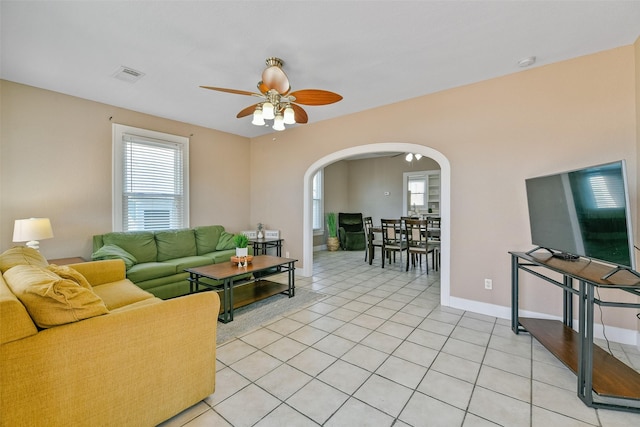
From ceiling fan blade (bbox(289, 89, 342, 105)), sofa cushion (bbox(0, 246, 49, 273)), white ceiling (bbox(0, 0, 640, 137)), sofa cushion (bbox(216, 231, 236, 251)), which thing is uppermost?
white ceiling (bbox(0, 0, 640, 137))

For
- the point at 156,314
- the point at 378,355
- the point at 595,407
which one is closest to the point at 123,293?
the point at 156,314

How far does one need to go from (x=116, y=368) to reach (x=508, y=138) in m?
4.06

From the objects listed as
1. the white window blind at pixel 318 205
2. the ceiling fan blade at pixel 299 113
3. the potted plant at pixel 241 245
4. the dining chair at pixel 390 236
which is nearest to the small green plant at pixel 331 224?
the white window blind at pixel 318 205

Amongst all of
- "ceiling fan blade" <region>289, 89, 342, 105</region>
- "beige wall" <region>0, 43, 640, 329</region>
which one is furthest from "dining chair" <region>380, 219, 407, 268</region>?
"ceiling fan blade" <region>289, 89, 342, 105</region>

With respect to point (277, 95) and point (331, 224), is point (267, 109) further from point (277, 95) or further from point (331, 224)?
point (331, 224)

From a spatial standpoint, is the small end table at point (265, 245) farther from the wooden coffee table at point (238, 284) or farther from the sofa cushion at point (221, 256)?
the wooden coffee table at point (238, 284)

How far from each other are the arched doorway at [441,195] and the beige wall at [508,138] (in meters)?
0.07

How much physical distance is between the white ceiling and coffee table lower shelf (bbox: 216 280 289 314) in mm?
2669

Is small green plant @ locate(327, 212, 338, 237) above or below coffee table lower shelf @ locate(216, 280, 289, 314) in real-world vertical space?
above

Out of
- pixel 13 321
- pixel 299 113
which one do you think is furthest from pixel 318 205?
pixel 13 321

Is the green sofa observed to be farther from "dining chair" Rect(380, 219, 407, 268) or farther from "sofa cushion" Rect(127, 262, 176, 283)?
"dining chair" Rect(380, 219, 407, 268)

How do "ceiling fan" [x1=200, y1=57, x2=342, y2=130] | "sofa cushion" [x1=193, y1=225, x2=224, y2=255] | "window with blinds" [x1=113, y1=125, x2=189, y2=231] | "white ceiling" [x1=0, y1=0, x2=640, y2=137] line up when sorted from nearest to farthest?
"white ceiling" [x1=0, y1=0, x2=640, y2=137] → "ceiling fan" [x1=200, y1=57, x2=342, y2=130] → "window with blinds" [x1=113, y1=125, x2=189, y2=231] → "sofa cushion" [x1=193, y1=225, x2=224, y2=255]

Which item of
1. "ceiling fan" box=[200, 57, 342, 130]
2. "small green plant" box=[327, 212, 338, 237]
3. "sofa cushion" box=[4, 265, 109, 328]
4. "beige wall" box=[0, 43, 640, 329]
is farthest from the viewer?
"small green plant" box=[327, 212, 338, 237]

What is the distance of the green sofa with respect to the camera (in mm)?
3426
